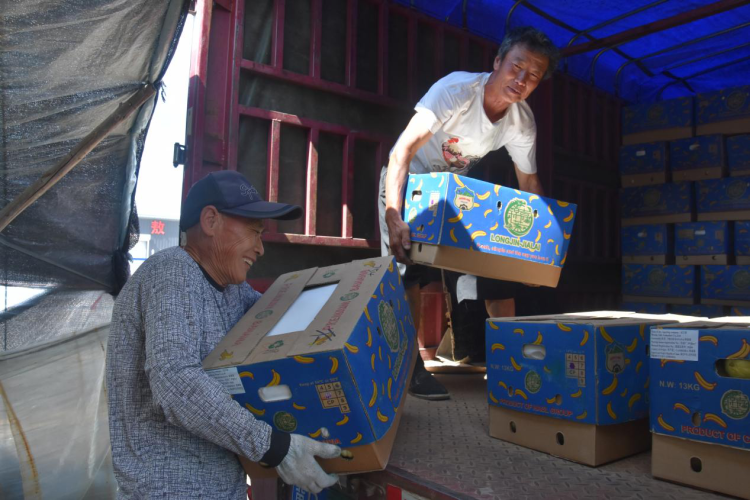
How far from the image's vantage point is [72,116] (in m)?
2.36

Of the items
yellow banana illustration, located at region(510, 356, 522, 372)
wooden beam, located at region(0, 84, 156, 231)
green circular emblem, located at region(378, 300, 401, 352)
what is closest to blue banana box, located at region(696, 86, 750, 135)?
yellow banana illustration, located at region(510, 356, 522, 372)

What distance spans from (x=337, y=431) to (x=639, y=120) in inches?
182

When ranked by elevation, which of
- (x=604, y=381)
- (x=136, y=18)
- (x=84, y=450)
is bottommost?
(x=84, y=450)

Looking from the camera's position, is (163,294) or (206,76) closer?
(163,294)

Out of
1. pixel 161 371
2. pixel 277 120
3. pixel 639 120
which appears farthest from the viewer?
pixel 639 120

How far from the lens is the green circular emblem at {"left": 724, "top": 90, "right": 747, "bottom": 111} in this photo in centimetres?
438

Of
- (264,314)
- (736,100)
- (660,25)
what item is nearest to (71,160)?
(264,314)

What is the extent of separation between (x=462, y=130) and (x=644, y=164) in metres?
2.96

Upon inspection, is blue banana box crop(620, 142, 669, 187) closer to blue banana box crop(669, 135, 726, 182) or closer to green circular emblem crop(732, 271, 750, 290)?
blue banana box crop(669, 135, 726, 182)

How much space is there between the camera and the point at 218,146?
2.85 metres

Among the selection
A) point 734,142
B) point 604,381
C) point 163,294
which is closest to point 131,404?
point 163,294

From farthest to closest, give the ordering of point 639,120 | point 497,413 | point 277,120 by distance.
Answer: point 639,120, point 277,120, point 497,413

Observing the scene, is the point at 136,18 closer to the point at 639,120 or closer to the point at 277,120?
the point at 277,120

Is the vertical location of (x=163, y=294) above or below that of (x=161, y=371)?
above
